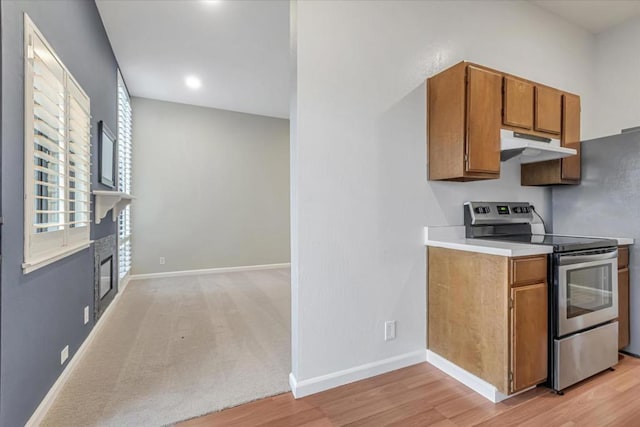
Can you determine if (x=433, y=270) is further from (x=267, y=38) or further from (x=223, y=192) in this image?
(x=223, y=192)

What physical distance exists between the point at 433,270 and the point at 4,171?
100 inches

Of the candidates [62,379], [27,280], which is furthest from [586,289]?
[62,379]

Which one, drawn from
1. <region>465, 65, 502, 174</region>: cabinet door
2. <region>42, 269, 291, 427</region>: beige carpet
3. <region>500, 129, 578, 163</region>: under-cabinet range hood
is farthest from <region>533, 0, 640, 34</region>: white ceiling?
<region>42, 269, 291, 427</region>: beige carpet

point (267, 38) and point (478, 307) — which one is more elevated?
point (267, 38)

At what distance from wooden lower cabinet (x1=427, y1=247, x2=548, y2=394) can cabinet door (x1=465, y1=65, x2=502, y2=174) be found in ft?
2.10

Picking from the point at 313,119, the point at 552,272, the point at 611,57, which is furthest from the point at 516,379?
the point at 611,57

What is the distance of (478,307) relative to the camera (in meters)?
1.90

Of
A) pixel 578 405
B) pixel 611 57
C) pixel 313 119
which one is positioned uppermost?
pixel 611 57

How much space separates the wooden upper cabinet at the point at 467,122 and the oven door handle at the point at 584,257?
674 mm

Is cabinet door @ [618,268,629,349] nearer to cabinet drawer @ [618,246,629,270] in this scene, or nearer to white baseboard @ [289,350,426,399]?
cabinet drawer @ [618,246,629,270]

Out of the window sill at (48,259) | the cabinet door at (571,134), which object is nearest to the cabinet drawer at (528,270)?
the cabinet door at (571,134)

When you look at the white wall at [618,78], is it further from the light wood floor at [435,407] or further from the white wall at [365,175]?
the light wood floor at [435,407]

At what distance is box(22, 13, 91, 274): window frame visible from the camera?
157cm

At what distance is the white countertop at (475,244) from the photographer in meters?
1.76
